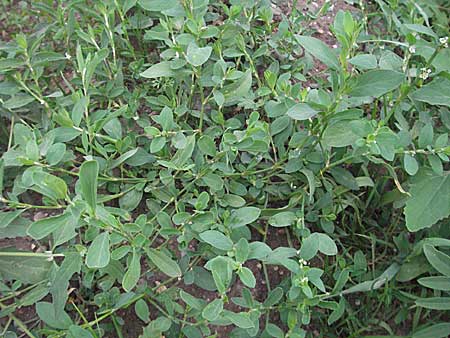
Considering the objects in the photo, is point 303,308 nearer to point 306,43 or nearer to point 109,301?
point 109,301

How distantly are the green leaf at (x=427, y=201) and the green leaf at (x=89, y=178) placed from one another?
2.33ft

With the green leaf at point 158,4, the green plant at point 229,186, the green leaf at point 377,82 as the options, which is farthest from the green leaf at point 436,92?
the green leaf at point 158,4

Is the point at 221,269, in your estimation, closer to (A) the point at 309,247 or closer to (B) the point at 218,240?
(B) the point at 218,240

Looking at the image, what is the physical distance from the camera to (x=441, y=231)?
1397 mm

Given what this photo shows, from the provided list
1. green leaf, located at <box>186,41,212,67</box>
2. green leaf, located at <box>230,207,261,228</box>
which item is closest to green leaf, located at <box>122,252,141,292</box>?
green leaf, located at <box>230,207,261,228</box>

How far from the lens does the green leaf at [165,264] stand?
3.79ft

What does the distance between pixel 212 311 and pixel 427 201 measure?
1.83ft

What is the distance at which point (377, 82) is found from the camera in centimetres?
117

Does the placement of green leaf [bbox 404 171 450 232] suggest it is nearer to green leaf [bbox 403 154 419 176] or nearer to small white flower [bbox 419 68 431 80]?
green leaf [bbox 403 154 419 176]

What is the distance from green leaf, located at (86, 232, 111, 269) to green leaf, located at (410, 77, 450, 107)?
74 centimetres

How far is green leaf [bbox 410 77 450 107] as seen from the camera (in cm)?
122

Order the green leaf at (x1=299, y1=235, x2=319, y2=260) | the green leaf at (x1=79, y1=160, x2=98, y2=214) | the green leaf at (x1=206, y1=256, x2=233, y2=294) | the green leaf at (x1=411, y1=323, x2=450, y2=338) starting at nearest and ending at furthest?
the green leaf at (x1=79, y1=160, x2=98, y2=214)
the green leaf at (x1=206, y1=256, x2=233, y2=294)
the green leaf at (x1=299, y1=235, x2=319, y2=260)
the green leaf at (x1=411, y1=323, x2=450, y2=338)

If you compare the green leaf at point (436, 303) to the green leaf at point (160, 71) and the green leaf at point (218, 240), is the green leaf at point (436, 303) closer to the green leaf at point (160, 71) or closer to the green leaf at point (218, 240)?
the green leaf at point (218, 240)

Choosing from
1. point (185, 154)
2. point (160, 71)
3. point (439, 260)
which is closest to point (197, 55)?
point (160, 71)
